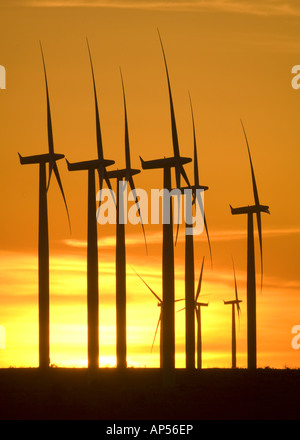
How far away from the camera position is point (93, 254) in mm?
102812

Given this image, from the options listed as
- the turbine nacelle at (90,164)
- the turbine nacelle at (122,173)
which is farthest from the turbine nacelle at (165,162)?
the turbine nacelle at (122,173)

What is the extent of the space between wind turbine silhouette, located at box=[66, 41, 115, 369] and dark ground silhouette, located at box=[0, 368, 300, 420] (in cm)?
290

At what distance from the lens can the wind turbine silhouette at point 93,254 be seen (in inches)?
4053

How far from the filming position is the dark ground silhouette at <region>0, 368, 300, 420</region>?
296 ft

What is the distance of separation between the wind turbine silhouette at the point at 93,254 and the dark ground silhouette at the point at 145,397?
2.90m

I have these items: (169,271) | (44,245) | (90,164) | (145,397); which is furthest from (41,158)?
(145,397)

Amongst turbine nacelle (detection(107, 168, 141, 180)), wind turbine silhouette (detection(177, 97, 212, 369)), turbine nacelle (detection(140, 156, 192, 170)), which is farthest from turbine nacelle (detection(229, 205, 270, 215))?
turbine nacelle (detection(140, 156, 192, 170))

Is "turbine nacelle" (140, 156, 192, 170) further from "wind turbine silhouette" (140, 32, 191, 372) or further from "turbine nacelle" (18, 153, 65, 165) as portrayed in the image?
"turbine nacelle" (18, 153, 65, 165)

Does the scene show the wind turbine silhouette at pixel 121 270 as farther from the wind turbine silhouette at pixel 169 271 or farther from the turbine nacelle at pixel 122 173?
the wind turbine silhouette at pixel 169 271

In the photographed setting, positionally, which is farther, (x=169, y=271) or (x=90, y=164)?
(x=90, y=164)

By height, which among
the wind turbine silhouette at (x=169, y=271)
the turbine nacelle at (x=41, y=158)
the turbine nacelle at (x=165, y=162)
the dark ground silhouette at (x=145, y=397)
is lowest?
the dark ground silhouette at (x=145, y=397)

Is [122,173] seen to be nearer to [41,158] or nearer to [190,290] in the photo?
[41,158]

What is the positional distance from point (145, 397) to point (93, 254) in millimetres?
13559
